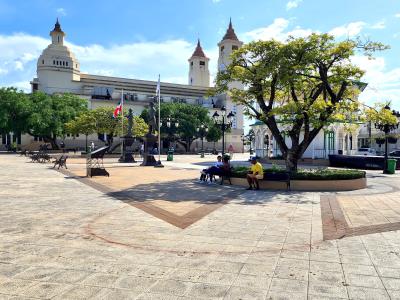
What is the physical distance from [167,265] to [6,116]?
170ft

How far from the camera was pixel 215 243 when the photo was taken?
670cm

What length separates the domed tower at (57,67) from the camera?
74250 millimetres

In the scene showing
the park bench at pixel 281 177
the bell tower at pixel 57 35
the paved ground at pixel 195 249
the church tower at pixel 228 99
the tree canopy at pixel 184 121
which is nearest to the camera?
the paved ground at pixel 195 249

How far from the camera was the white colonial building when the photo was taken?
244 ft

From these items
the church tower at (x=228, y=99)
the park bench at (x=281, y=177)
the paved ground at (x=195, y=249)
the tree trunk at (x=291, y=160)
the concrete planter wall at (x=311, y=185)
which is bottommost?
the paved ground at (x=195, y=249)

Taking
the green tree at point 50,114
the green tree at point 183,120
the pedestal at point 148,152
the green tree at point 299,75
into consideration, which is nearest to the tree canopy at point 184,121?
the green tree at point 183,120

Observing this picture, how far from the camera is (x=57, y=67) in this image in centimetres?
7475

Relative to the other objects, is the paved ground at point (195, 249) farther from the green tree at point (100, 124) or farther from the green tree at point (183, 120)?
the green tree at point (183, 120)

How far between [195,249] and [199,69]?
3867 inches

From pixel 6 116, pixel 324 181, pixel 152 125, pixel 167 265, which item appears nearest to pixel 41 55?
pixel 6 116

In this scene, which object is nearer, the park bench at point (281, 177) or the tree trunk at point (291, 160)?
the park bench at point (281, 177)

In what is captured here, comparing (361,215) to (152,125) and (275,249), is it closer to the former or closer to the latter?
(275,249)

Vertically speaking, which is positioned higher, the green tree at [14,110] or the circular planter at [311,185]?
the green tree at [14,110]

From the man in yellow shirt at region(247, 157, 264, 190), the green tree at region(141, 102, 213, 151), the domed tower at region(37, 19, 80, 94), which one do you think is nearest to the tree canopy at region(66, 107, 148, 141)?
the green tree at region(141, 102, 213, 151)
